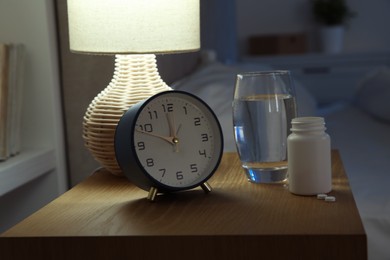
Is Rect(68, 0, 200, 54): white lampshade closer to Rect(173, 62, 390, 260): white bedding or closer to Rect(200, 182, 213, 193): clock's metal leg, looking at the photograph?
Rect(200, 182, 213, 193): clock's metal leg

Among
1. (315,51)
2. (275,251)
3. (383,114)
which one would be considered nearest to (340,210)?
(275,251)

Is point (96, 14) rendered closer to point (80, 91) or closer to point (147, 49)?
point (147, 49)

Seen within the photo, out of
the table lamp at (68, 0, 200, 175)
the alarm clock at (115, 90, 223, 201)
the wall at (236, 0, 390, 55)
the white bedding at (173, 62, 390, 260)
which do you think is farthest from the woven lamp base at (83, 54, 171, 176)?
the wall at (236, 0, 390, 55)

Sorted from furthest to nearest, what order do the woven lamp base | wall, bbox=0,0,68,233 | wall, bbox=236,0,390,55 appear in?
wall, bbox=236,0,390,55 → wall, bbox=0,0,68,233 → the woven lamp base

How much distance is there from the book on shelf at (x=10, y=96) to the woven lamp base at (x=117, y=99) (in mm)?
253

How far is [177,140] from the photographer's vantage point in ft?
4.07

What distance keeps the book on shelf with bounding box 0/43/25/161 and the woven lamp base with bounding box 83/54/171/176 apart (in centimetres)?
25

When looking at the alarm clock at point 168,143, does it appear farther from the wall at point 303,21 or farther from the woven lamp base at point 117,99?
the wall at point 303,21

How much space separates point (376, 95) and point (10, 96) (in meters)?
1.38

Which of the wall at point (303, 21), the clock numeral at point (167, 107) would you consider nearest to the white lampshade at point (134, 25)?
the clock numeral at point (167, 107)

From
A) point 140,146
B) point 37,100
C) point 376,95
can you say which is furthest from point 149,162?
point 376,95

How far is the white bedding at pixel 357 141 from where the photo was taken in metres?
1.39

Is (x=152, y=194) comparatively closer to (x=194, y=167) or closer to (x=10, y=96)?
(x=194, y=167)

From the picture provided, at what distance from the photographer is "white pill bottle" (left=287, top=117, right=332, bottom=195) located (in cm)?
120
